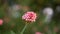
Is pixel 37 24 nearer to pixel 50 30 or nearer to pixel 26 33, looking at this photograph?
pixel 50 30

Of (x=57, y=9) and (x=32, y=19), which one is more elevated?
(x=32, y=19)

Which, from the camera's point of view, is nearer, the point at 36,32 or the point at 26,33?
the point at 26,33

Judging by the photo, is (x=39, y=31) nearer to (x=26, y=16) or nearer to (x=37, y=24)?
(x=37, y=24)

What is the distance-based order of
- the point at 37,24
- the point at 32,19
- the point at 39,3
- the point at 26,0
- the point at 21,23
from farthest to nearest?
1. the point at 39,3
2. the point at 26,0
3. the point at 37,24
4. the point at 21,23
5. the point at 32,19

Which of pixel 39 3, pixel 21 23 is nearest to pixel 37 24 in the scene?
pixel 21 23

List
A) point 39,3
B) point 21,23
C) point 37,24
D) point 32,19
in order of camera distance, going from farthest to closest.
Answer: point 39,3 → point 37,24 → point 21,23 → point 32,19

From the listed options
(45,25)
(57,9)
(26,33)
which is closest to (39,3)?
(57,9)

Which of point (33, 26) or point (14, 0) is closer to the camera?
point (33, 26)

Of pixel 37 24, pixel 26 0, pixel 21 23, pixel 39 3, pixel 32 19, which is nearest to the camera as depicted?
pixel 32 19
